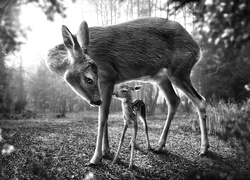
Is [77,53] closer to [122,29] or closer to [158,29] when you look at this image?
[122,29]

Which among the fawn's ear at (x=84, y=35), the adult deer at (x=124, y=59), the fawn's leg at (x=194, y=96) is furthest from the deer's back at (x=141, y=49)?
the fawn's ear at (x=84, y=35)

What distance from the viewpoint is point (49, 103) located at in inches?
555

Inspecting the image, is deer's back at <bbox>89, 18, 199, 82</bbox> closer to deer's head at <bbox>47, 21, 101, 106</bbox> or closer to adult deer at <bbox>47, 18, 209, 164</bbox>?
adult deer at <bbox>47, 18, 209, 164</bbox>

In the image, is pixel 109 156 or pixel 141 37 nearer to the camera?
pixel 109 156

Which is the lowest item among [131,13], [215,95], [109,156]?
[109,156]

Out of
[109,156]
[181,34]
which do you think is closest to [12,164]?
[109,156]

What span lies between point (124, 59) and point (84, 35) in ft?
2.97

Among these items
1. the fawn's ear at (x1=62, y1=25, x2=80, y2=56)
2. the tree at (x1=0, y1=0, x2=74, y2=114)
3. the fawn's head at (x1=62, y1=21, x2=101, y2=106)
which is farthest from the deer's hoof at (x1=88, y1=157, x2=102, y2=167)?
the tree at (x1=0, y1=0, x2=74, y2=114)

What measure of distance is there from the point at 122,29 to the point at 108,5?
9.21m

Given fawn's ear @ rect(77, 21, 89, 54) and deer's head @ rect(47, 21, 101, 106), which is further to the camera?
fawn's ear @ rect(77, 21, 89, 54)

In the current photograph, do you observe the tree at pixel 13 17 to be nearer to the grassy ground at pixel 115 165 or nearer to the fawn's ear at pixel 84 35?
the fawn's ear at pixel 84 35

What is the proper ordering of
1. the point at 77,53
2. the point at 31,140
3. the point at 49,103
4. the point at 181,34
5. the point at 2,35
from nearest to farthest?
the point at 2,35, the point at 77,53, the point at 181,34, the point at 31,140, the point at 49,103

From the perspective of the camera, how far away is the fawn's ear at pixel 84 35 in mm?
2868

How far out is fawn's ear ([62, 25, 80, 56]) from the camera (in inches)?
105
